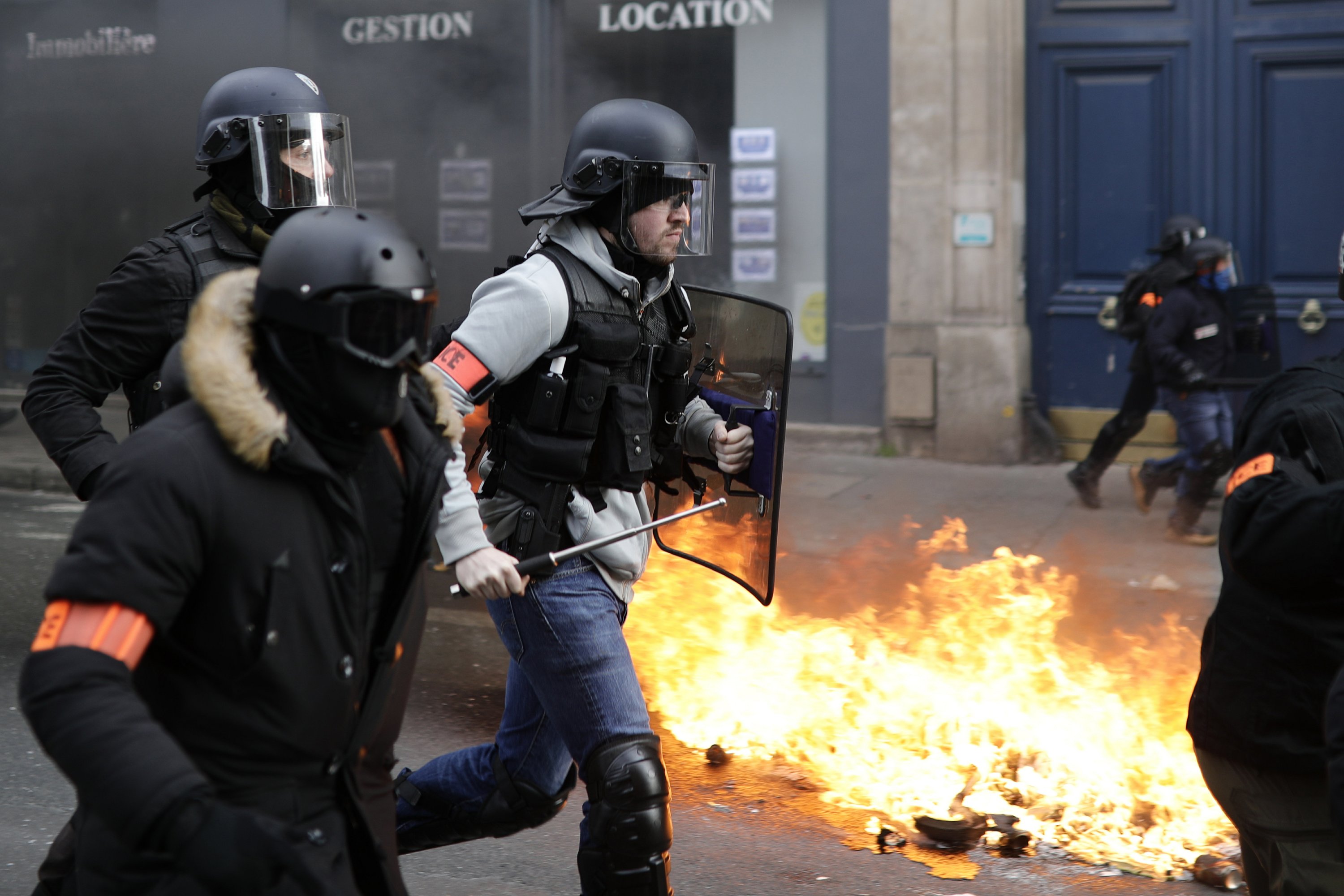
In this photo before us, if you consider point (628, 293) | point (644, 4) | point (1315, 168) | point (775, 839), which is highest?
point (644, 4)

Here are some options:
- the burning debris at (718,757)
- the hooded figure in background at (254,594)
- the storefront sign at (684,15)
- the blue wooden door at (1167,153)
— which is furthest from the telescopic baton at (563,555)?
the storefront sign at (684,15)

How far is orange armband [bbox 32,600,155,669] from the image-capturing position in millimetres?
1737

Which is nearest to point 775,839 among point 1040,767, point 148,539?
point 1040,767

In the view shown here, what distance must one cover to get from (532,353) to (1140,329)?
19.6 ft

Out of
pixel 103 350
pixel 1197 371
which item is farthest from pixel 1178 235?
pixel 103 350

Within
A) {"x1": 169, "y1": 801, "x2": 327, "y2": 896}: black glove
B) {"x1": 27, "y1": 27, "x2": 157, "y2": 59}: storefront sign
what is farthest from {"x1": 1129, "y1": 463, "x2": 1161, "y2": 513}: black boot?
{"x1": 27, "y1": 27, "x2": 157, "y2": 59}: storefront sign

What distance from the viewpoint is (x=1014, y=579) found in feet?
21.4

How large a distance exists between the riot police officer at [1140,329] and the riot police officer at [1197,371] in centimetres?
12

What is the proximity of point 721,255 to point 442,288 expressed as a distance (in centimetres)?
223

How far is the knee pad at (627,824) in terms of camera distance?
2846 millimetres

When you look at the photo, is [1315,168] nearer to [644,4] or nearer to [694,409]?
[644,4]

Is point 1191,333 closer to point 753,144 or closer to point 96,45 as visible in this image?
point 753,144

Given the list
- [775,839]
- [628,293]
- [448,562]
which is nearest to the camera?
[448,562]

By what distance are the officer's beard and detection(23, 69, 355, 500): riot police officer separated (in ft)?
4.63
